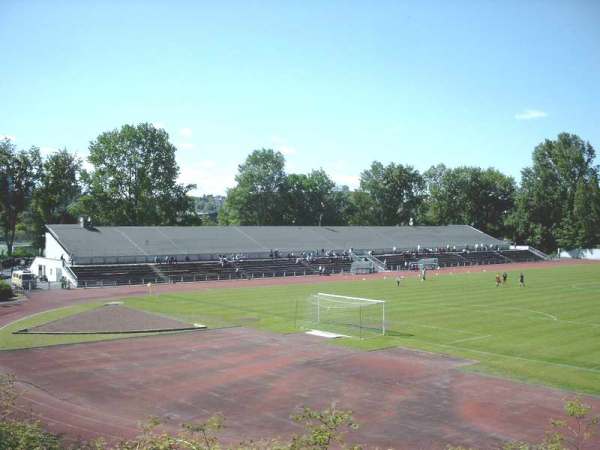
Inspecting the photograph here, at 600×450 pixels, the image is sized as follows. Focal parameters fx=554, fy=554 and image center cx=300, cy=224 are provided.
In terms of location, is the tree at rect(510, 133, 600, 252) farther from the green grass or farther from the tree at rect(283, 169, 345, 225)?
the green grass

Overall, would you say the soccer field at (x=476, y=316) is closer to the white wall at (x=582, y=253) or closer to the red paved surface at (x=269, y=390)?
the red paved surface at (x=269, y=390)

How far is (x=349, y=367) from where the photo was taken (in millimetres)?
25938

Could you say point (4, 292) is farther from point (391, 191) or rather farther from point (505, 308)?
point (391, 191)

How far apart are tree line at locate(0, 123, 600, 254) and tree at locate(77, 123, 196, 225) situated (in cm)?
17

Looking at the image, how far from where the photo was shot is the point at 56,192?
9356 cm

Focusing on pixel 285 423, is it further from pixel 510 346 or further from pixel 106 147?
pixel 106 147

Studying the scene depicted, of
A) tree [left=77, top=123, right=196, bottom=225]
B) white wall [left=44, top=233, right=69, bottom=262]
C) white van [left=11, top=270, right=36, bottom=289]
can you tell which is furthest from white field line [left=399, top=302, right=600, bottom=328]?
tree [left=77, top=123, right=196, bottom=225]

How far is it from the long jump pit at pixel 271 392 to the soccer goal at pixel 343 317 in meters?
4.71

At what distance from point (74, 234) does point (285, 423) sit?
2501 inches

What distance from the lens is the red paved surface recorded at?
18.1 meters

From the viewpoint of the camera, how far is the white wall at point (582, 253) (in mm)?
111562

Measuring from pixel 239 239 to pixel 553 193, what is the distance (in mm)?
70426

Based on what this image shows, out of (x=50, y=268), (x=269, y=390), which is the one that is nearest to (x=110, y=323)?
(x=269, y=390)

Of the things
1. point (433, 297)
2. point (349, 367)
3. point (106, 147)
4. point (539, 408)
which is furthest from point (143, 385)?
point (106, 147)
